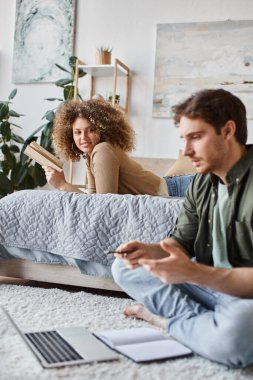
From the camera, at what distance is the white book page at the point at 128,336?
3.98 ft

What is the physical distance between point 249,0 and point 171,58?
678 mm

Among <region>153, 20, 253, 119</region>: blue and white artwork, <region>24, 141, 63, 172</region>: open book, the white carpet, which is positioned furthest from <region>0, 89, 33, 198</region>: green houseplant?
the white carpet

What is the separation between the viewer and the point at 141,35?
3.61m

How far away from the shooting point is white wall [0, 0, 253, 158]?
3.46 metres

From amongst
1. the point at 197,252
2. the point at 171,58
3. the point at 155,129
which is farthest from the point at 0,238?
the point at 171,58

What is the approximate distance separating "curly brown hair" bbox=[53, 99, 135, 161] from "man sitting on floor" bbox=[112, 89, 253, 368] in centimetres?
79

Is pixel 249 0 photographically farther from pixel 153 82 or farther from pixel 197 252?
pixel 197 252

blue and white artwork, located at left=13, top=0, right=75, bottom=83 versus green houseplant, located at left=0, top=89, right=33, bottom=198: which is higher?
blue and white artwork, located at left=13, top=0, right=75, bottom=83

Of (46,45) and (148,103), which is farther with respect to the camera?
(46,45)

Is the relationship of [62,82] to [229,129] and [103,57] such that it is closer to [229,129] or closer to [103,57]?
[103,57]

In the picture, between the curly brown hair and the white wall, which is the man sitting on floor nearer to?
the curly brown hair

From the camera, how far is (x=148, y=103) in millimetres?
3594

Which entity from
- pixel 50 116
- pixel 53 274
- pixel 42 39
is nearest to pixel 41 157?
pixel 53 274

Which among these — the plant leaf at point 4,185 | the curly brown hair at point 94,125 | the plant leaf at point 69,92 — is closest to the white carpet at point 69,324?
the curly brown hair at point 94,125
